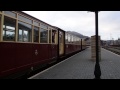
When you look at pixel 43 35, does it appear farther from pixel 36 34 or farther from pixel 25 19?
pixel 25 19

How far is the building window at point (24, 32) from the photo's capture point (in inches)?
376

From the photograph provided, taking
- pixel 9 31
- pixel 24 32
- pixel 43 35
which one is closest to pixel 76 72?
pixel 43 35

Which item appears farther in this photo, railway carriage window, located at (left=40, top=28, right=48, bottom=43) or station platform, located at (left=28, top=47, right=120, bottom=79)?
railway carriage window, located at (left=40, top=28, right=48, bottom=43)

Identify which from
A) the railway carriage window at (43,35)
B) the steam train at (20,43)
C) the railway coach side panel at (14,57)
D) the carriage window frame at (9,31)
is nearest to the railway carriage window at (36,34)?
the steam train at (20,43)

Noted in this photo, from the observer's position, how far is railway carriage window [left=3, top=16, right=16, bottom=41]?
27.1 feet

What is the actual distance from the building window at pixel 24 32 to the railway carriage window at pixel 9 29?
60cm

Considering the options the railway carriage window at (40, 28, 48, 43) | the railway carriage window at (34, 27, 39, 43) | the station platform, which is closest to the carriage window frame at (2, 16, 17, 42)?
the station platform

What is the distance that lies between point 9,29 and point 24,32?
4.99 ft

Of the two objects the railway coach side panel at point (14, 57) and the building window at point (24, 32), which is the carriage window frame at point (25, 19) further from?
the railway coach side panel at point (14, 57)

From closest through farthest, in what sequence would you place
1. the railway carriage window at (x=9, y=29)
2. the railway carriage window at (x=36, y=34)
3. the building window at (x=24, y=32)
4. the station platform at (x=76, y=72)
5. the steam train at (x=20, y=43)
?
the steam train at (x=20, y=43) → the railway carriage window at (x=9, y=29) → the building window at (x=24, y=32) → the station platform at (x=76, y=72) → the railway carriage window at (x=36, y=34)

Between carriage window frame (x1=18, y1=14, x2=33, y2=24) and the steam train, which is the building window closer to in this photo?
the steam train

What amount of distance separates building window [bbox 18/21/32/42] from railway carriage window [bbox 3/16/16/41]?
60 cm

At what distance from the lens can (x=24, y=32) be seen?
10.1 meters

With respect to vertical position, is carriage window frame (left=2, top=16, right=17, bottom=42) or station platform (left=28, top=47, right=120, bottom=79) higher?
carriage window frame (left=2, top=16, right=17, bottom=42)
